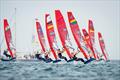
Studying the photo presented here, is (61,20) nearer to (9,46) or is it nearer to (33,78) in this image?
(9,46)

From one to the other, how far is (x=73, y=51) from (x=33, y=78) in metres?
32.3

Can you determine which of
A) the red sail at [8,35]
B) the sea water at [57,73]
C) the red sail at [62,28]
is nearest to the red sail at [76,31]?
the red sail at [62,28]

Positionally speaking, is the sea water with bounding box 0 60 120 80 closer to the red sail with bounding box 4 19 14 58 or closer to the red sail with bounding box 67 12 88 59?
the red sail with bounding box 67 12 88 59

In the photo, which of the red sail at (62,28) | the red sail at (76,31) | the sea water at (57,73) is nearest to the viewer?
the sea water at (57,73)

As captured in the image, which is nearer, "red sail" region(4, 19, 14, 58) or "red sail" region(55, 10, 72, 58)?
"red sail" region(55, 10, 72, 58)

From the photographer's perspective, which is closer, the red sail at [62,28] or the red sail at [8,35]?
the red sail at [62,28]

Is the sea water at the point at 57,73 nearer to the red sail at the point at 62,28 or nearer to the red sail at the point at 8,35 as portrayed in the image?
the red sail at the point at 62,28

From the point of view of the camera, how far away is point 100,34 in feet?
354

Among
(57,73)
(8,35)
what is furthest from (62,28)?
(57,73)

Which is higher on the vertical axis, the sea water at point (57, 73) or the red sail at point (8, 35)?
the red sail at point (8, 35)

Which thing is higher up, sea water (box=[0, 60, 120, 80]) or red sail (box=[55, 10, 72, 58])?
red sail (box=[55, 10, 72, 58])

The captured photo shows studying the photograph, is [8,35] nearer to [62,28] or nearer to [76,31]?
[62,28]

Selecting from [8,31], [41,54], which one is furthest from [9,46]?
[41,54]

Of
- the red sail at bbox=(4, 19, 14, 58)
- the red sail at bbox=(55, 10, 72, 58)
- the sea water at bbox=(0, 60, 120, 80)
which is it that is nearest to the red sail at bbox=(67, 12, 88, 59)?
the red sail at bbox=(55, 10, 72, 58)
